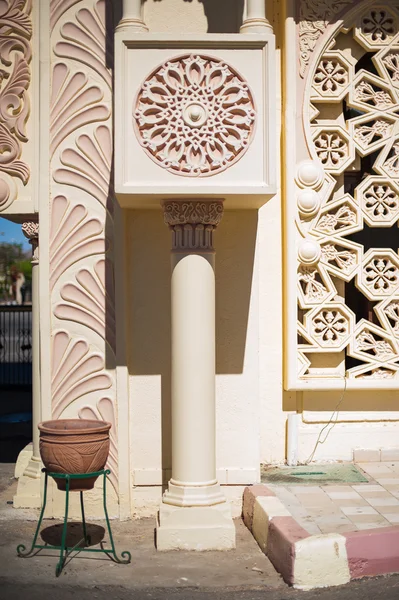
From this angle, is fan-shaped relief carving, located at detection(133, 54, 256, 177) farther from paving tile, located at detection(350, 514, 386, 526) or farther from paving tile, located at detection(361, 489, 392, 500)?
paving tile, located at detection(361, 489, 392, 500)

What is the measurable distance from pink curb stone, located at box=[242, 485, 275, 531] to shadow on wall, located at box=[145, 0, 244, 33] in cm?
374

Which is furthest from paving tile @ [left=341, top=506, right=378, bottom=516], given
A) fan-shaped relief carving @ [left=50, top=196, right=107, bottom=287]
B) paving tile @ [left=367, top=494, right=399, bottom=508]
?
fan-shaped relief carving @ [left=50, top=196, right=107, bottom=287]

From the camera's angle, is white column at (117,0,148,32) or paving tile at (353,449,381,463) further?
paving tile at (353,449,381,463)

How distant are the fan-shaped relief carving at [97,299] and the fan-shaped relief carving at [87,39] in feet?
5.05

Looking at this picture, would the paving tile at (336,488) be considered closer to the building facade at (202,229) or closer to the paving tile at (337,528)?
the building facade at (202,229)

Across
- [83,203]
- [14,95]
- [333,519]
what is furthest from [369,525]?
[14,95]

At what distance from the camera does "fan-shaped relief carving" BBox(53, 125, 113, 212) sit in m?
7.02

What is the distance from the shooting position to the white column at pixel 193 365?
6.43m

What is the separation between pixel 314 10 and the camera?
7.94 m

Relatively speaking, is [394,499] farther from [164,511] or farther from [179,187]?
[179,187]

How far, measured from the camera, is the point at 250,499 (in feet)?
22.3

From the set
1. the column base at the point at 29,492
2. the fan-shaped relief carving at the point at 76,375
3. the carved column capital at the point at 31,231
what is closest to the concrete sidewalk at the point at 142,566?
the column base at the point at 29,492

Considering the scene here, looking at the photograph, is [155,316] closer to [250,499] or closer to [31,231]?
[31,231]

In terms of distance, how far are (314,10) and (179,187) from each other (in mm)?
2798
